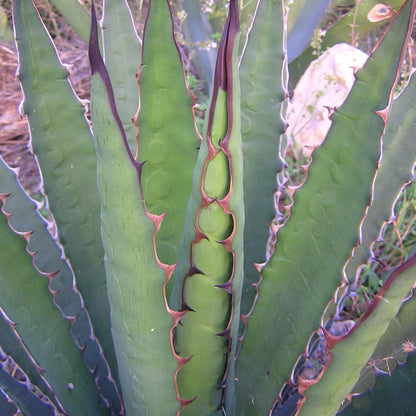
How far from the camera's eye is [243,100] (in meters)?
0.89

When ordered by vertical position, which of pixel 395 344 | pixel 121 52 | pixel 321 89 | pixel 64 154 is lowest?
pixel 321 89

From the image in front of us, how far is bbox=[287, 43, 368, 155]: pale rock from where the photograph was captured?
6.68 ft

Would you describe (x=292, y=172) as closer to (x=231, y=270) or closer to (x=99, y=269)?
(x=99, y=269)

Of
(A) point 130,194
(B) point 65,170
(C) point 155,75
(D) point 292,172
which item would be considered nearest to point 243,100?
(C) point 155,75

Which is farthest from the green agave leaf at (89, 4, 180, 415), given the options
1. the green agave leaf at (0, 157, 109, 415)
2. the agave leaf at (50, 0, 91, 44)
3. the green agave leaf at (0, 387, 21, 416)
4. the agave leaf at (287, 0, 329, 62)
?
the agave leaf at (287, 0, 329, 62)

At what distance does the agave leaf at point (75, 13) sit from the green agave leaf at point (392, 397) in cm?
158

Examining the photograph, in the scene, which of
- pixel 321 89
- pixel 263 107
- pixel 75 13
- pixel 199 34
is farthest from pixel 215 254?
pixel 199 34

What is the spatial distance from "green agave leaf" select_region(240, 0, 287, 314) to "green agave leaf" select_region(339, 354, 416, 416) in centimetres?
27

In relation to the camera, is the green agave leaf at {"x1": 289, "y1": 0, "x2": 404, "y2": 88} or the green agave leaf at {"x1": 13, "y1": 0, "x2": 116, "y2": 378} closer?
the green agave leaf at {"x1": 13, "y1": 0, "x2": 116, "y2": 378}

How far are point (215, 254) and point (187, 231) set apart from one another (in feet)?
0.15

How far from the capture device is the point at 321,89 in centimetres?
209

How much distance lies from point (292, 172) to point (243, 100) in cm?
99

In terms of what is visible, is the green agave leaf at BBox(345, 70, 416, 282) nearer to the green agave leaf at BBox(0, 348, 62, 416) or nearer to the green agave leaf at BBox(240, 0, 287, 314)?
the green agave leaf at BBox(240, 0, 287, 314)

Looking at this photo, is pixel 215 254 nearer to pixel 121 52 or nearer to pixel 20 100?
pixel 121 52
